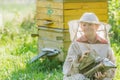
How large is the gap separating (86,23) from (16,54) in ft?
15.3

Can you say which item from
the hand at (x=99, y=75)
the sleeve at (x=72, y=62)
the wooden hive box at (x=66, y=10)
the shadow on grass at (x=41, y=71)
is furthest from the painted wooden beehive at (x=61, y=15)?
the hand at (x=99, y=75)

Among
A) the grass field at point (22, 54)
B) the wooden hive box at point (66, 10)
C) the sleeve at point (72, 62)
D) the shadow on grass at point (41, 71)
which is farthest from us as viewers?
the wooden hive box at point (66, 10)

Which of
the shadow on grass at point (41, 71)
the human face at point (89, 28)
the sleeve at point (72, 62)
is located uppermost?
the human face at point (89, 28)

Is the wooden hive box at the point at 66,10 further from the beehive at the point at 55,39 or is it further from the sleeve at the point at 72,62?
the sleeve at the point at 72,62

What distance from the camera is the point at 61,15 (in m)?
7.66

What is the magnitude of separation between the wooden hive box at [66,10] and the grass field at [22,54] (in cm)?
71

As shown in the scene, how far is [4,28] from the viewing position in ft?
37.9

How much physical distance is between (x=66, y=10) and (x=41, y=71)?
111 centimetres

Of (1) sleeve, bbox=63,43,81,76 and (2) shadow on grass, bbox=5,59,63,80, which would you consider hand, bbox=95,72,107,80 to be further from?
(2) shadow on grass, bbox=5,59,63,80

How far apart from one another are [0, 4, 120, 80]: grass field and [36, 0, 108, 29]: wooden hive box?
0.71 m

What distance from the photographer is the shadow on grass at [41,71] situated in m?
6.97

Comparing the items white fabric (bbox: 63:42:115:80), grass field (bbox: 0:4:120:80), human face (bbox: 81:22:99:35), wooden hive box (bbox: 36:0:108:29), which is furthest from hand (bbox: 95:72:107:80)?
wooden hive box (bbox: 36:0:108:29)

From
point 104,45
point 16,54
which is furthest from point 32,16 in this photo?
point 104,45

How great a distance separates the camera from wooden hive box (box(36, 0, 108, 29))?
762 centimetres
